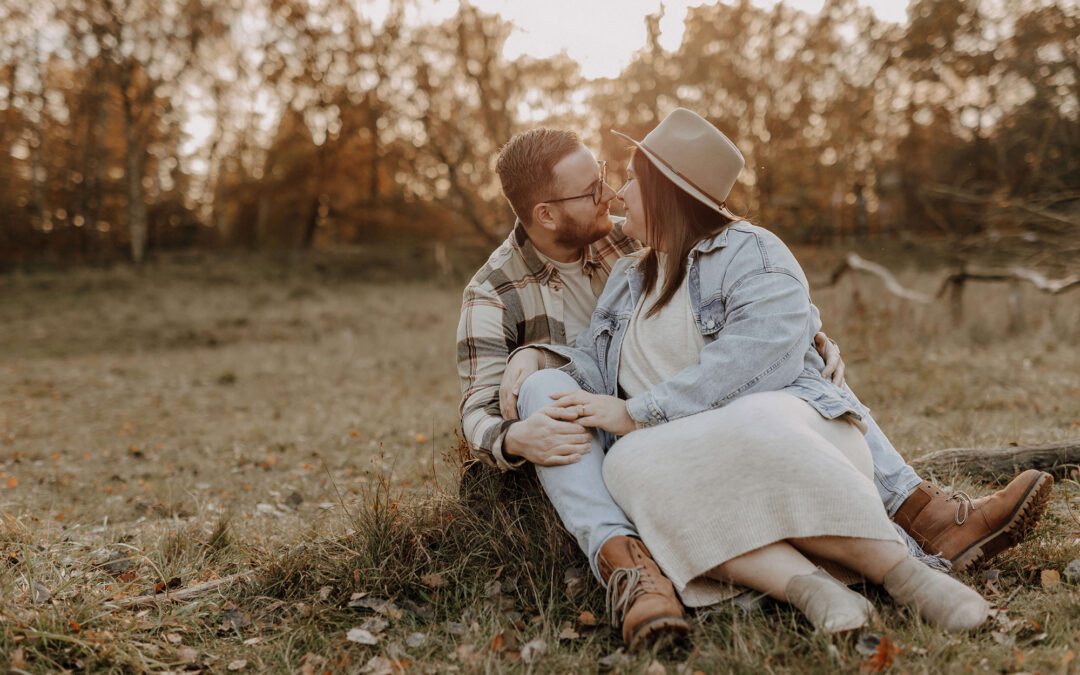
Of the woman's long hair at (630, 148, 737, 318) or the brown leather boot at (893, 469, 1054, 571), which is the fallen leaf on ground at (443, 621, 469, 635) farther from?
the brown leather boot at (893, 469, 1054, 571)

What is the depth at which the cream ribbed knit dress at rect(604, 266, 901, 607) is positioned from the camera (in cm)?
238

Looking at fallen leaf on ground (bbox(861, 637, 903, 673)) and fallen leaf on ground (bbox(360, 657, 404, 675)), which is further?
fallen leaf on ground (bbox(360, 657, 404, 675))

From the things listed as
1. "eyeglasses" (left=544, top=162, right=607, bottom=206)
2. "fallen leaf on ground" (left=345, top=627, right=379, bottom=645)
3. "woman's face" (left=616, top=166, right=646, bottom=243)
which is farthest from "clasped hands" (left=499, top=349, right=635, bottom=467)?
"eyeglasses" (left=544, top=162, right=607, bottom=206)

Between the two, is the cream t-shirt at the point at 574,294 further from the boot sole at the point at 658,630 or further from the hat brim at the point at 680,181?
the boot sole at the point at 658,630

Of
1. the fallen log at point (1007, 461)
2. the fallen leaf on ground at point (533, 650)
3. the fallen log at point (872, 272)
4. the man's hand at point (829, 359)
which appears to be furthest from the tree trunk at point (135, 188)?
the fallen leaf on ground at point (533, 650)

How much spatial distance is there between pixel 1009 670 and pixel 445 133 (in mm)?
17196

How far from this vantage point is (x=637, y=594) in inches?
95.6

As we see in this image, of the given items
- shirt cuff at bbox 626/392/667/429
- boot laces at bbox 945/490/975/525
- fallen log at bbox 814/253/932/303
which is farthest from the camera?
fallen log at bbox 814/253/932/303

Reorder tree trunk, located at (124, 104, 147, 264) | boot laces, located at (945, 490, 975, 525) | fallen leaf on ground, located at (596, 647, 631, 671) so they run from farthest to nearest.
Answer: tree trunk, located at (124, 104, 147, 264)
boot laces, located at (945, 490, 975, 525)
fallen leaf on ground, located at (596, 647, 631, 671)

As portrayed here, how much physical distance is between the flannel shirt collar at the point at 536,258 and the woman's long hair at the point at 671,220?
1.84 feet

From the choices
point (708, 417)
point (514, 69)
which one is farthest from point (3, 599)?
point (514, 69)

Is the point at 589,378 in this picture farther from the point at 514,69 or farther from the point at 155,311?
the point at 155,311

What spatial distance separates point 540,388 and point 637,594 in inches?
32.8

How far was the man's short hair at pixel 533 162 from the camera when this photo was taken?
11.1 ft
